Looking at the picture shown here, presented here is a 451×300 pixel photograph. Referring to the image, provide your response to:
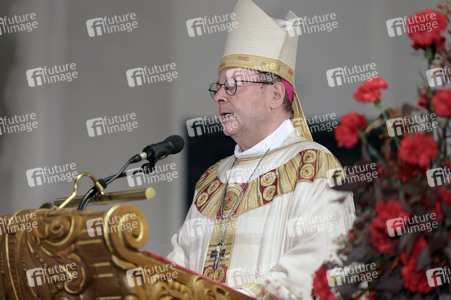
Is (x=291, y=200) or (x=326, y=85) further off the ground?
(x=326, y=85)

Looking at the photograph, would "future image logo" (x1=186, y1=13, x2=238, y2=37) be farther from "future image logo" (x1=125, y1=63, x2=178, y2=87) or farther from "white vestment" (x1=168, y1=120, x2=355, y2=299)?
"white vestment" (x1=168, y1=120, x2=355, y2=299)

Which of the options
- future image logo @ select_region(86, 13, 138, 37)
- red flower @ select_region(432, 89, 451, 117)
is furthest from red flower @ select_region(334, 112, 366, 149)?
future image logo @ select_region(86, 13, 138, 37)

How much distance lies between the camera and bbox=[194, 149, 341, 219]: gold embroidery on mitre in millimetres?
3305

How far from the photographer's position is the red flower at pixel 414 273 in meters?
1.97

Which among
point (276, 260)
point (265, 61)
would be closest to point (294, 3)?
point (265, 61)

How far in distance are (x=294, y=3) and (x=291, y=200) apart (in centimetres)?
209

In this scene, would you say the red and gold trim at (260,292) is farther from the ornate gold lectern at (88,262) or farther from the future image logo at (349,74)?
the future image logo at (349,74)

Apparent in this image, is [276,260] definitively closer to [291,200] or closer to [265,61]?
[291,200]

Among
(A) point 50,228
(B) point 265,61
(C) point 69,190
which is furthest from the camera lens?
(C) point 69,190

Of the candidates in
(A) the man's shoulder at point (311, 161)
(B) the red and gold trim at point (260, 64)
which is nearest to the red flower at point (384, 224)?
(A) the man's shoulder at point (311, 161)

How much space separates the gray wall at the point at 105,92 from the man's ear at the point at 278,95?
1.33 meters

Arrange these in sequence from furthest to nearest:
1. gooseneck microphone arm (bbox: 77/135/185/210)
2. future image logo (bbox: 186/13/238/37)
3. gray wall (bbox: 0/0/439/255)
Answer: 1. gray wall (bbox: 0/0/439/255)
2. future image logo (bbox: 186/13/238/37)
3. gooseneck microphone arm (bbox: 77/135/185/210)

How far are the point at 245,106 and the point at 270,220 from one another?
671 mm

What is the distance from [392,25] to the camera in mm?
4547
